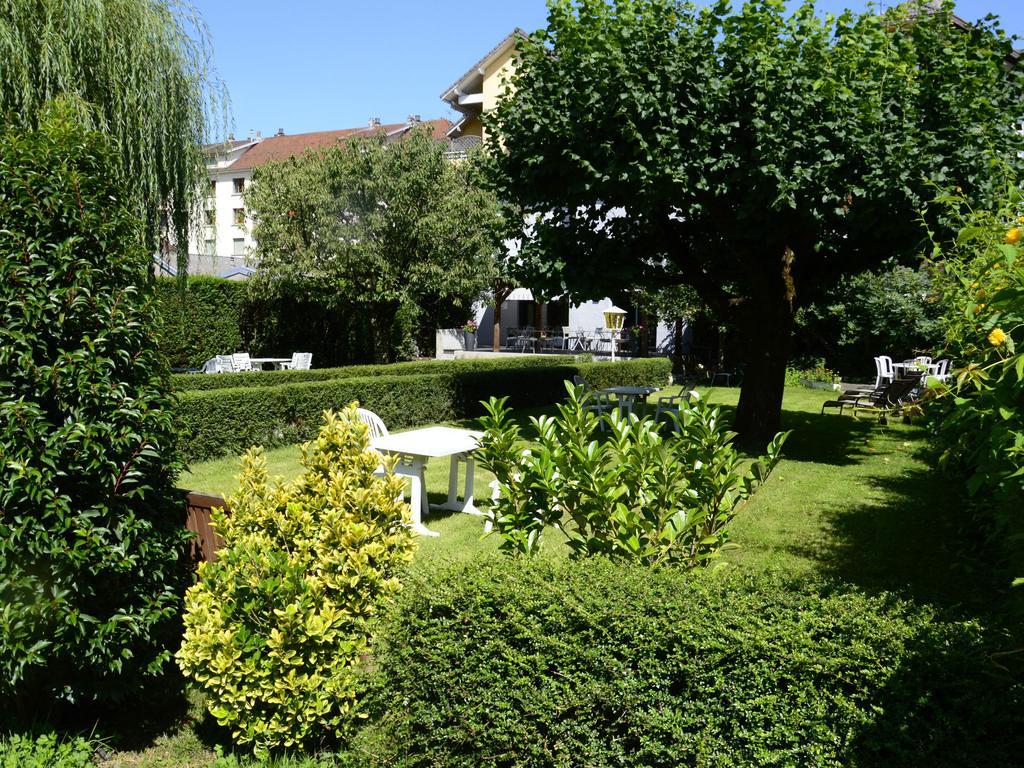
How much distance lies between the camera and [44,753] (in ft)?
11.9

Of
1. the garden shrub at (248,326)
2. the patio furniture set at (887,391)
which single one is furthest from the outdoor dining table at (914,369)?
the garden shrub at (248,326)

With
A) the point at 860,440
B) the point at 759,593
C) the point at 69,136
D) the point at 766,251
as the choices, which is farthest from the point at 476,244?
the point at 759,593

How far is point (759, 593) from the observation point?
10.7 ft

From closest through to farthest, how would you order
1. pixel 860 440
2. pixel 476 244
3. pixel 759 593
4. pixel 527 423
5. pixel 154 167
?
pixel 759 593 < pixel 154 167 < pixel 860 440 < pixel 527 423 < pixel 476 244

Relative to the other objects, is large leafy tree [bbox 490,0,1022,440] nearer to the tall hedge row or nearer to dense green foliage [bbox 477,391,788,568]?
dense green foliage [bbox 477,391,788,568]

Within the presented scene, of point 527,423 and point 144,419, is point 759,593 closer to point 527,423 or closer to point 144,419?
point 144,419

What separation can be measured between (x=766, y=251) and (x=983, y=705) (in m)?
10.9

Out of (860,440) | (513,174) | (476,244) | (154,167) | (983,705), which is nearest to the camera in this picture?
(983,705)

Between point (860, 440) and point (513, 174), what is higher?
point (513, 174)

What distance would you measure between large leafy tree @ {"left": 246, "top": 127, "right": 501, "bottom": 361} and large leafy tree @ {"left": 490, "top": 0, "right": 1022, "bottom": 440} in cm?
663

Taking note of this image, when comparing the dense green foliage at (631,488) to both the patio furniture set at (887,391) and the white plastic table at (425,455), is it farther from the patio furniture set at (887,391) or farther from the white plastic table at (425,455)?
the patio furniture set at (887,391)

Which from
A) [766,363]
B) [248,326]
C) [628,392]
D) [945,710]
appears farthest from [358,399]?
[945,710]

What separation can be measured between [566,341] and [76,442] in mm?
28844

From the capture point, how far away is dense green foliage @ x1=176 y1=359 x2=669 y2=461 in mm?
10852
